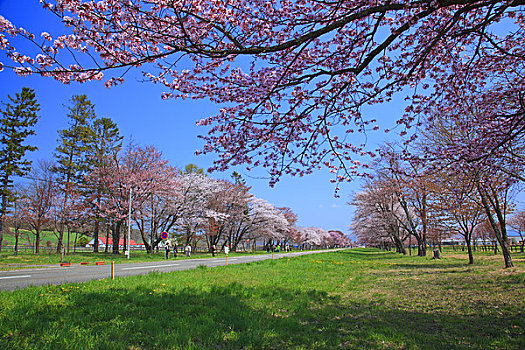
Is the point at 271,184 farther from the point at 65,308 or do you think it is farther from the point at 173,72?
the point at 65,308

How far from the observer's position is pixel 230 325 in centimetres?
497

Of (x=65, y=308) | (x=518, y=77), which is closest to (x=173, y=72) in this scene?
(x=65, y=308)

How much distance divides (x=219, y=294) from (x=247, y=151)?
3726 mm

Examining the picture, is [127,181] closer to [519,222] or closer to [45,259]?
[45,259]

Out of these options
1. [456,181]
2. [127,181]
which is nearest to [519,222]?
[456,181]

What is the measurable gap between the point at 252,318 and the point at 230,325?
50 cm

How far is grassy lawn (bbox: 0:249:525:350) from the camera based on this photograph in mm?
4086

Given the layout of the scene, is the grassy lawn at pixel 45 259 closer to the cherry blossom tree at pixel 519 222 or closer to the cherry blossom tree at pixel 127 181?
the cherry blossom tree at pixel 127 181

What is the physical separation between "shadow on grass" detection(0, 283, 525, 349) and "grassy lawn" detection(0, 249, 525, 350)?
0.05 feet

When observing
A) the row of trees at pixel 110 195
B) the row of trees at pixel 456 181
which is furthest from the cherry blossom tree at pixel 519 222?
the row of trees at pixel 110 195

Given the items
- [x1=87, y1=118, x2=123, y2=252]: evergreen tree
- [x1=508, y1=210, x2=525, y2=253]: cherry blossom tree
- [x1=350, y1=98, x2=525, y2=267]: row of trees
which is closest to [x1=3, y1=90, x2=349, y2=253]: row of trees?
[x1=87, y1=118, x2=123, y2=252]: evergreen tree

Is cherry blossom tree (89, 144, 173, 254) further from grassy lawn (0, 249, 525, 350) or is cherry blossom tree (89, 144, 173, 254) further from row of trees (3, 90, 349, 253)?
grassy lawn (0, 249, 525, 350)

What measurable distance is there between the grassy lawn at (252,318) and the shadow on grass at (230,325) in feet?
0.05

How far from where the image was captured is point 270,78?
18.5ft
